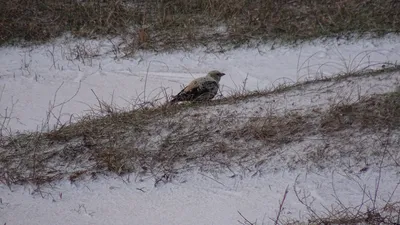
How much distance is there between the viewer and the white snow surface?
10.5 metres

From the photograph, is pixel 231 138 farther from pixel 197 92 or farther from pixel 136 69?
pixel 136 69

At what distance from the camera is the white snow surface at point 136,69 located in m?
10.5

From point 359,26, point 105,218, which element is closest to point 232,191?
point 105,218

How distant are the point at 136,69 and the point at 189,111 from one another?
330cm

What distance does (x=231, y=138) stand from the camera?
7.75 metres

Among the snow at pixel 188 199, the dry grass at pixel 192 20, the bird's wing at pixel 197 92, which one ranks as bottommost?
the snow at pixel 188 199

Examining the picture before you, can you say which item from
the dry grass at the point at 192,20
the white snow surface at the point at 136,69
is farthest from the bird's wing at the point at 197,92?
the dry grass at the point at 192,20

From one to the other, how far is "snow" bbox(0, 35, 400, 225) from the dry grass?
32cm

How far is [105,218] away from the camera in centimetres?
688

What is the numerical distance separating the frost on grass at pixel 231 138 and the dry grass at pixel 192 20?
133 inches

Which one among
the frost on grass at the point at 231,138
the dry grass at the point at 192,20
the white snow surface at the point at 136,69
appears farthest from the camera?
the dry grass at the point at 192,20

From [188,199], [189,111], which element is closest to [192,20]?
[189,111]

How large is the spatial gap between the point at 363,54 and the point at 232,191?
5.17m

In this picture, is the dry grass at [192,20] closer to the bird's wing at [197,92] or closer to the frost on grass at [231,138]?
the bird's wing at [197,92]
